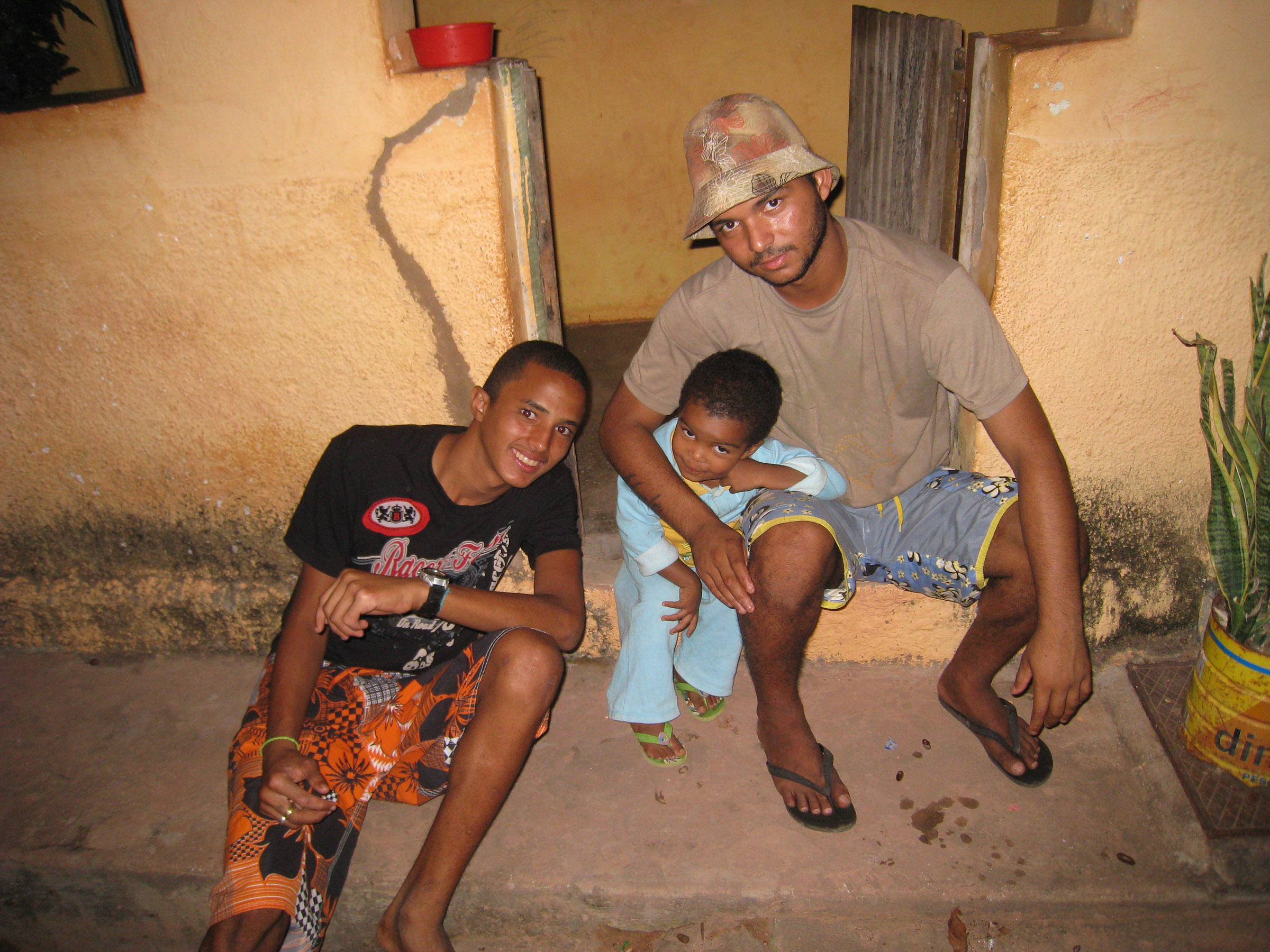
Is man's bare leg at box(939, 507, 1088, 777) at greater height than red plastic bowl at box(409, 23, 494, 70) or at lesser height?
lesser

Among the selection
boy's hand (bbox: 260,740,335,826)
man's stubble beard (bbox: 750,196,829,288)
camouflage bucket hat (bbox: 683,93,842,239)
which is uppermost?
camouflage bucket hat (bbox: 683,93,842,239)

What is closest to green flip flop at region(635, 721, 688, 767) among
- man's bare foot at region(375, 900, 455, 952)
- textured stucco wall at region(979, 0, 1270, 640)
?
man's bare foot at region(375, 900, 455, 952)

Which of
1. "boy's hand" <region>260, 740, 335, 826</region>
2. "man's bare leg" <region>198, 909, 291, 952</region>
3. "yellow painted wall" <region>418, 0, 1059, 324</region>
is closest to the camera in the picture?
"man's bare leg" <region>198, 909, 291, 952</region>

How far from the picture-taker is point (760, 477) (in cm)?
206

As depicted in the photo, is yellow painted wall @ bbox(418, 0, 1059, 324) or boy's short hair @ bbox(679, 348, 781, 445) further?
yellow painted wall @ bbox(418, 0, 1059, 324)

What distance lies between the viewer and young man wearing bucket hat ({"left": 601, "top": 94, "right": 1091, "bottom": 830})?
5.97 feet

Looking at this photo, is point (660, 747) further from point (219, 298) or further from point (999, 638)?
point (219, 298)

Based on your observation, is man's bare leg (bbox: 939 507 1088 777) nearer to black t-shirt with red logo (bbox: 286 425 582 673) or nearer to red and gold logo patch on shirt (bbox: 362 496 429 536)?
black t-shirt with red logo (bbox: 286 425 582 673)

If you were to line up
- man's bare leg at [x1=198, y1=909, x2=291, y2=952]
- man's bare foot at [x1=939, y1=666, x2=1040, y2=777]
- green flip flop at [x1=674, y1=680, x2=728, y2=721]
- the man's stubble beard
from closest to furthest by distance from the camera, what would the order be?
man's bare leg at [x1=198, y1=909, x2=291, y2=952], the man's stubble beard, man's bare foot at [x1=939, y1=666, x2=1040, y2=777], green flip flop at [x1=674, y1=680, x2=728, y2=721]

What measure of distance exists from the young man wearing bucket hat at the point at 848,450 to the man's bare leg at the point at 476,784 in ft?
1.73

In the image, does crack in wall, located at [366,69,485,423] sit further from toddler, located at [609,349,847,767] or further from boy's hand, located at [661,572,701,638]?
boy's hand, located at [661,572,701,638]

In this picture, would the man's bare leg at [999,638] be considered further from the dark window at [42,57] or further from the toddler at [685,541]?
the dark window at [42,57]

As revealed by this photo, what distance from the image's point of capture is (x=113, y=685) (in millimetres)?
2629

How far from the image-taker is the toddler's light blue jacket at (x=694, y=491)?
82.5 inches
